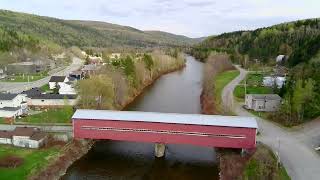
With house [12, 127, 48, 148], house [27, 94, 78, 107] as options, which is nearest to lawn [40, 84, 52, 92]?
house [27, 94, 78, 107]

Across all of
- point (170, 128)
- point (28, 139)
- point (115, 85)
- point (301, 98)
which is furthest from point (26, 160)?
point (301, 98)

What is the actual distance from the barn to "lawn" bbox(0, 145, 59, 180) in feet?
13.5

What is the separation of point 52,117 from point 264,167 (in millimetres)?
28045

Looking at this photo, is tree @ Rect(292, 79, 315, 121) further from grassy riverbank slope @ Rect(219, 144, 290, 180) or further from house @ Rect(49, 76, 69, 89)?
house @ Rect(49, 76, 69, 89)

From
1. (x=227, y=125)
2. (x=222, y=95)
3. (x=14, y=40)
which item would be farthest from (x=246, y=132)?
(x=14, y=40)

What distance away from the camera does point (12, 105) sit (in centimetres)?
5256

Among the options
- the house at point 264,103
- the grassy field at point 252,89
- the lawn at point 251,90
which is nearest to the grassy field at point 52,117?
the house at point 264,103

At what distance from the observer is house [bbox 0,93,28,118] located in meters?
49.6

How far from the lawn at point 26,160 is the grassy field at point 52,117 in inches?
375

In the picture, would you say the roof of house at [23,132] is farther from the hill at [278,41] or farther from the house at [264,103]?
the hill at [278,41]

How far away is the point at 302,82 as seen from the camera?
49281 mm

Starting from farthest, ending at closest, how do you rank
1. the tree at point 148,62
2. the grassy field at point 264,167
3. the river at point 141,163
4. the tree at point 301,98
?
the tree at point 148,62 < the tree at point 301,98 < the river at point 141,163 < the grassy field at point 264,167

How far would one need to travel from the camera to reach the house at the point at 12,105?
49562mm

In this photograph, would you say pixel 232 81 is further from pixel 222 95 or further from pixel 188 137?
pixel 188 137
